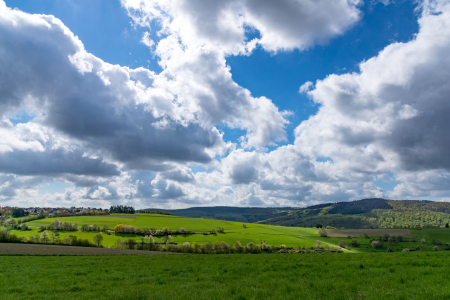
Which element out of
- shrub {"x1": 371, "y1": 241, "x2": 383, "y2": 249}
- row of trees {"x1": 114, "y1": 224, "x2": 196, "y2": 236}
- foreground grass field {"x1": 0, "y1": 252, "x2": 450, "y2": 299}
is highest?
foreground grass field {"x1": 0, "y1": 252, "x2": 450, "y2": 299}

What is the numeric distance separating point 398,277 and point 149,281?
13.6 meters

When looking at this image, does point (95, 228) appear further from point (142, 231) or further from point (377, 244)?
point (377, 244)

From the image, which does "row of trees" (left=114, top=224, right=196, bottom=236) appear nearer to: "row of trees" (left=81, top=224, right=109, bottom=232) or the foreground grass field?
"row of trees" (left=81, top=224, right=109, bottom=232)

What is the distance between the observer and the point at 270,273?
13.9 metres

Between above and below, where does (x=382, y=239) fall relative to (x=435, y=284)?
below

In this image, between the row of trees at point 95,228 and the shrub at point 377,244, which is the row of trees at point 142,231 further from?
the shrub at point 377,244

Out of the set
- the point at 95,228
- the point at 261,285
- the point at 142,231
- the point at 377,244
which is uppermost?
the point at 261,285

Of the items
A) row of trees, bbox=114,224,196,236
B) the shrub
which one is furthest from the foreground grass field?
the shrub

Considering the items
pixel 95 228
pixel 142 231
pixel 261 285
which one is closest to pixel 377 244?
pixel 142 231

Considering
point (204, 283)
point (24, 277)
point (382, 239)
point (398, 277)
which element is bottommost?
point (382, 239)

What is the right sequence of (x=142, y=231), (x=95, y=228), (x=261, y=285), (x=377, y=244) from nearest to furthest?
(x=261, y=285)
(x=377, y=244)
(x=142, y=231)
(x=95, y=228)

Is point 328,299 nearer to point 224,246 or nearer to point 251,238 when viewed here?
point 224,246

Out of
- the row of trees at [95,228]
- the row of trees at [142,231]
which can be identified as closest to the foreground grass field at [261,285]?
the row of trees at [142,231]

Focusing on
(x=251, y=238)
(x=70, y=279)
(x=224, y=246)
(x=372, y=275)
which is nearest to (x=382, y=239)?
(x=251, y=238)
